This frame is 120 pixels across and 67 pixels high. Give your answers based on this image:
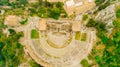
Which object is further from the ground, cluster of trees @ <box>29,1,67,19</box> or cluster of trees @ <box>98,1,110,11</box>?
cluster of trees @ <box>98,1,110,11</box>

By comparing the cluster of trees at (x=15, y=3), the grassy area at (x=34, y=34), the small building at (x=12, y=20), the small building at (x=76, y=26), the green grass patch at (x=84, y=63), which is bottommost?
the green grass patch at (x=84, y=63)

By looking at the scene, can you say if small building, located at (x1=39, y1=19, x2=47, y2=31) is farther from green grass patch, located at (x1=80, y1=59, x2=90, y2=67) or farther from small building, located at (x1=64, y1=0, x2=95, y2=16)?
green grass patch, located at (x1=80, y1=59, x2=90, y2=67)

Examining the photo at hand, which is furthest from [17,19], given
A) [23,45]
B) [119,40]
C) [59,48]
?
[119,40]

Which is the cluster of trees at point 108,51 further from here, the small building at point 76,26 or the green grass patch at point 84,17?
the green grass patch at point 84,17

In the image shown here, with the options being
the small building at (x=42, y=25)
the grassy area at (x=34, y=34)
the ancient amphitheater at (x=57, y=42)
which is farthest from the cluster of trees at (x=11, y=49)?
the small building at (x=42, y=25)

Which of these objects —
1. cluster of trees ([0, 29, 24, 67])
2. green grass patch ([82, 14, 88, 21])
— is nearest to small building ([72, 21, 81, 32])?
green grass patch ([82, 14, 88, 21])

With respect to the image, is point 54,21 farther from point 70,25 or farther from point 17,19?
point 17,19
